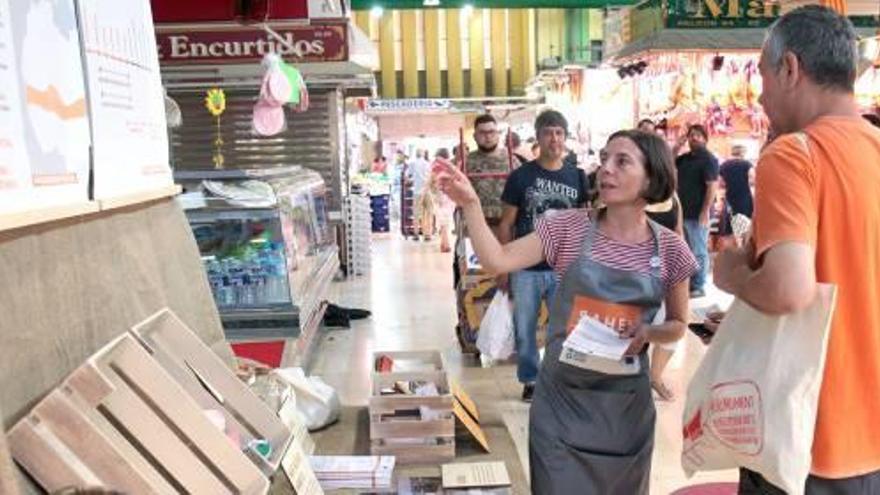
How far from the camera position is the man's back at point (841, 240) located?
5.92 feet

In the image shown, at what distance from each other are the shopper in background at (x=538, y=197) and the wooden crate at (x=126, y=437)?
3.87m

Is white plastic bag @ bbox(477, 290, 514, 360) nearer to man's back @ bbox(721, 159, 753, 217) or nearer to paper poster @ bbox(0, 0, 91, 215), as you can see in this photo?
paper poster @ bbox(0, 0, 91, 215)

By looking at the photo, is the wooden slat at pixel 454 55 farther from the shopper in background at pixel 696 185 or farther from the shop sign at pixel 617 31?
the shopper in background at pixel 696 185

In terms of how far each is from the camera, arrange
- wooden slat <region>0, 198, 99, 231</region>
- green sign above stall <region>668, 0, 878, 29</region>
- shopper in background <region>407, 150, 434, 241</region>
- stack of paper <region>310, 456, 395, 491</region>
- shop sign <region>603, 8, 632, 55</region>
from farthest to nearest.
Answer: shopper in background <region>407, 150, 434, 241</region> < shop sign <region>603, 8, 632, 55</region> < green sign above stall <region>668, 0, 878, 29</region> < stack of paper <region>310, 456, 395, 491</region> < wooden slat <region>0, 198, 99, 231</region>

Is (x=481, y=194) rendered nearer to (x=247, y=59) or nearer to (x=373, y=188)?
(x=247, y=59)

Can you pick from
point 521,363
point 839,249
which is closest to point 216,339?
point 839,249

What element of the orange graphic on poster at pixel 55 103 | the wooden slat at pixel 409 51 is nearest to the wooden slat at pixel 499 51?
the wooden slat at pixel 409 51

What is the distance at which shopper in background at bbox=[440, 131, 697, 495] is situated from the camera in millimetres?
2611

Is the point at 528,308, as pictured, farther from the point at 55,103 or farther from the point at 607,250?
the point at 55,103

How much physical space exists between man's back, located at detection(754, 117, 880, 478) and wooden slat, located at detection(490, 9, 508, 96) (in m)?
28.1

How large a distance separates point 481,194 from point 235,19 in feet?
7.85

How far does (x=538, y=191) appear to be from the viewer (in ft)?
17.9

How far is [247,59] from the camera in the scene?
7.13 meters

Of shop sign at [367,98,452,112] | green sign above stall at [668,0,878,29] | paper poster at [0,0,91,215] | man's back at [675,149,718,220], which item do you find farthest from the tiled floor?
shop sign at [367,98,452,112]
